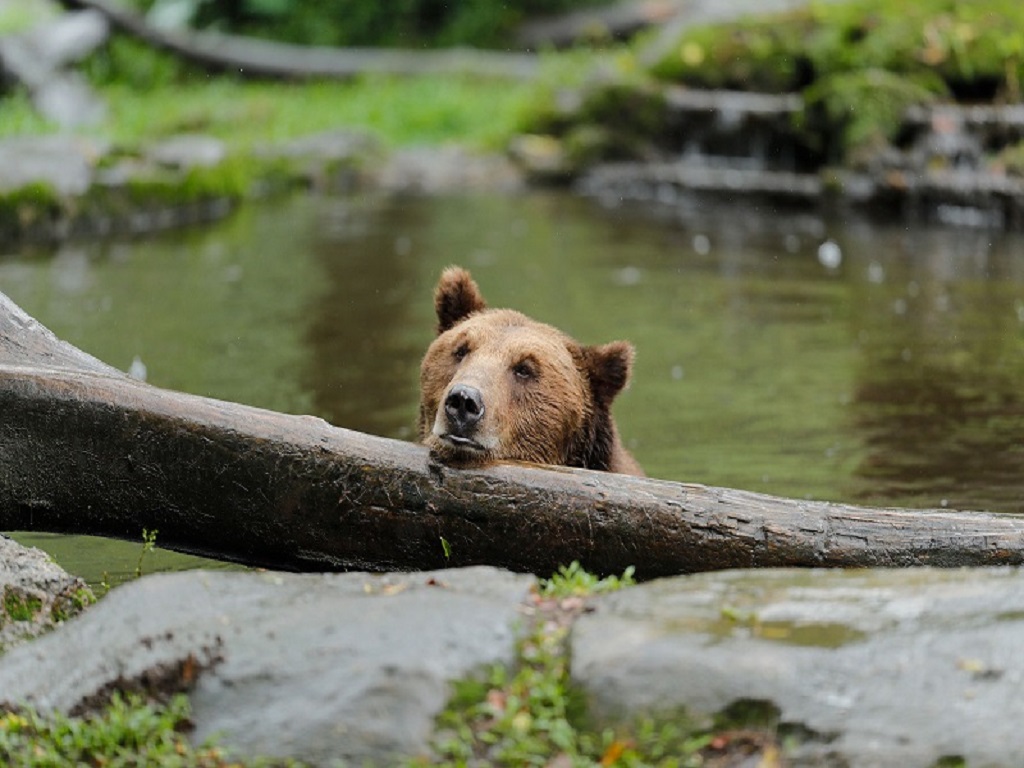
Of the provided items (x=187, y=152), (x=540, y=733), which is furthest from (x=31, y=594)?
(x=187, y=152)

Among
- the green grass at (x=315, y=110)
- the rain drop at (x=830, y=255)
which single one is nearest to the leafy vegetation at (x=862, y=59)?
the rain drop at (x=830, y=255)

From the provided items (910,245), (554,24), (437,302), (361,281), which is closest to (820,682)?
(437,302)

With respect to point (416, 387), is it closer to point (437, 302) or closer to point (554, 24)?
point (437, 302)

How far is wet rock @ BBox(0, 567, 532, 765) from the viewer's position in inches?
146

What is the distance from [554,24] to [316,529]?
89.9 ft

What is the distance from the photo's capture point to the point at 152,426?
202 inches

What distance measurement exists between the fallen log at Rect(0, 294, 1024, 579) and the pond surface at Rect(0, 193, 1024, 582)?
1524 mm

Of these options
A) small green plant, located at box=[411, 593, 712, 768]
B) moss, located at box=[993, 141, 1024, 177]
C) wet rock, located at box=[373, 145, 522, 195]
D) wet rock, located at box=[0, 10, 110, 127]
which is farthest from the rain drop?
small green plant, located at box=[411, 593, 712, 768]

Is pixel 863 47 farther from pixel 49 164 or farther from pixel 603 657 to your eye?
pixel 603 657

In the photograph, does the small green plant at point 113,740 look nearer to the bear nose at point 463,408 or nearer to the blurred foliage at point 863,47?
the bear nose at point 463,408

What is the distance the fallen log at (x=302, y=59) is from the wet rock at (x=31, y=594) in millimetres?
24385

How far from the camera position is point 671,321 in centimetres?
1327

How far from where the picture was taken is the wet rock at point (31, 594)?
4.68 meters

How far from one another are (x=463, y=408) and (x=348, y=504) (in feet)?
1.62
